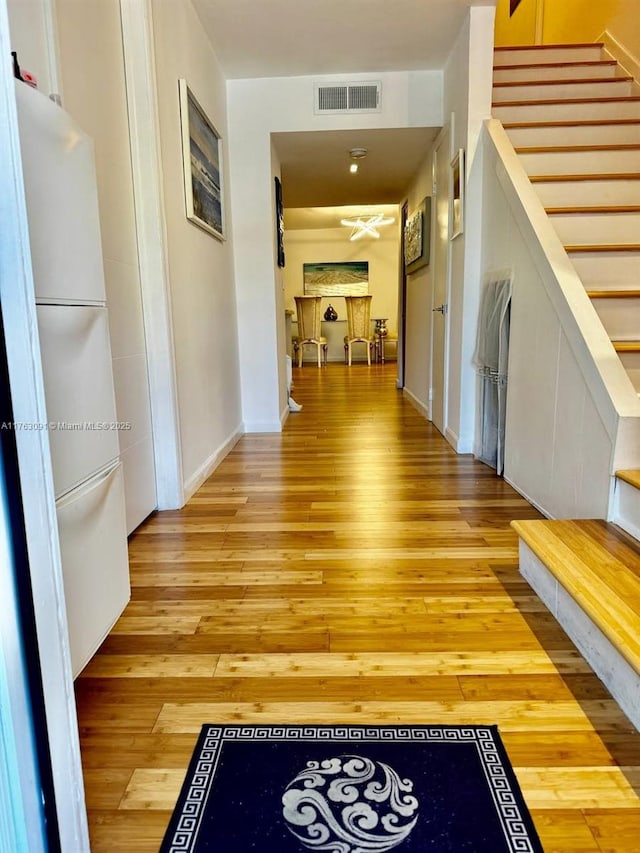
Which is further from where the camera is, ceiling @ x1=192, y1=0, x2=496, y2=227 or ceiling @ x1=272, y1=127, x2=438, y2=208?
ceiling @ x1=272, y1=127, x2=438, y2=208

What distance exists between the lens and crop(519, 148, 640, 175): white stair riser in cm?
302

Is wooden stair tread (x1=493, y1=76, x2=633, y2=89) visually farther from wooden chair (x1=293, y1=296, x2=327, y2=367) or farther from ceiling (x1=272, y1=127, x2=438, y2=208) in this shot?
wooden chair (x1=293, y1=296, x2=327, y2=367)

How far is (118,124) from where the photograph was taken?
2.08m

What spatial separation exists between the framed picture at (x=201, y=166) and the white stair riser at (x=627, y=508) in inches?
90.0

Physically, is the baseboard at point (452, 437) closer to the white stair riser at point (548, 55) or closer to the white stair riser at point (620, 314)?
the white stair riser at point (620, 314)

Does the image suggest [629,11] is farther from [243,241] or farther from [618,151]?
[243,241]

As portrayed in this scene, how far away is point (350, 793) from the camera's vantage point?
95cm

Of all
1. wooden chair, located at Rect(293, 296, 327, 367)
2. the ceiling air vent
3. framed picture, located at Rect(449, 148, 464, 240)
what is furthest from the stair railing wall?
wooden chair, located at Rect(293, 296, 327, 367)

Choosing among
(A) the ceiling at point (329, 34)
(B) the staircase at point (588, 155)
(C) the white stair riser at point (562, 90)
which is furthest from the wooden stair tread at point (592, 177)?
(C) the white stair riser at point (562, 90)

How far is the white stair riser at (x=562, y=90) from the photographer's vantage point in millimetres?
3582

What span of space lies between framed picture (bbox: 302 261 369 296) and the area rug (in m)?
9.93

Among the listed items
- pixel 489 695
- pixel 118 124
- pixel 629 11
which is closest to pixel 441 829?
pixel 489 695

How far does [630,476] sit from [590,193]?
1.98m

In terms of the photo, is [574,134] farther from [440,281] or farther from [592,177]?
[440,281]
